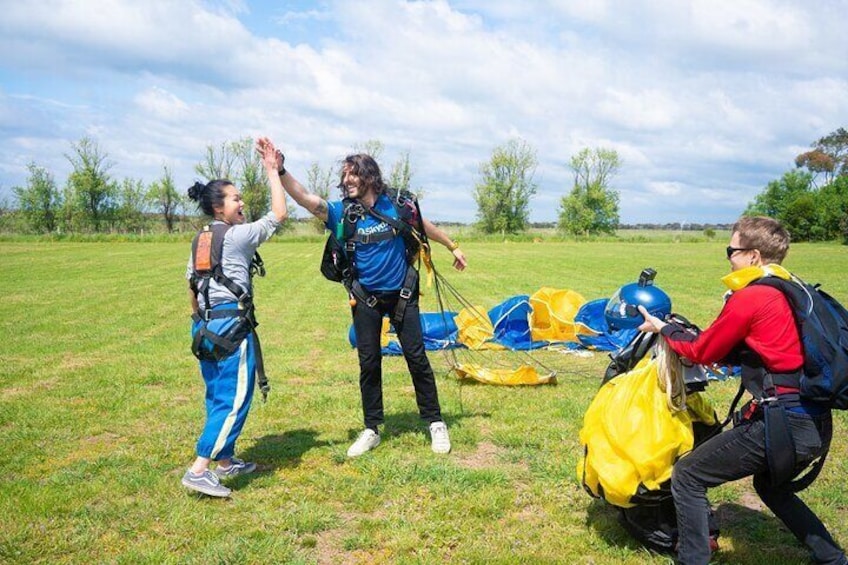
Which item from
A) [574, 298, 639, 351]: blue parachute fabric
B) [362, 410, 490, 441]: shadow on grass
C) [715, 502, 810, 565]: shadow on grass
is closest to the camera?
[715, 502, 810, 565]: shadow on grass

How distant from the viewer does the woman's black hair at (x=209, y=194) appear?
4602 millimetres

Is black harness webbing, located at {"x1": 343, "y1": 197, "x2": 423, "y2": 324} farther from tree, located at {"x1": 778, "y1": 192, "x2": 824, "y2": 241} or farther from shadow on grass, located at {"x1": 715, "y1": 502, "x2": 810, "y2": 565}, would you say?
tree, located at {"x1": 778, "y1": 192, "x2": 824, "y2": 241}

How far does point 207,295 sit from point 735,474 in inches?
139

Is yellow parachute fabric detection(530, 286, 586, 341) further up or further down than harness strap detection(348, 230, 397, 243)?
further down

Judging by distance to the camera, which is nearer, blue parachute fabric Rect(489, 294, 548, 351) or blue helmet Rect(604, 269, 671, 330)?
blue helmet Rect(604, 269, 671, 330)

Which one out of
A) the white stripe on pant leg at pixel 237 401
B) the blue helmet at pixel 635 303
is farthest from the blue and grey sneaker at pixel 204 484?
the blue helmet at pixel 635 303

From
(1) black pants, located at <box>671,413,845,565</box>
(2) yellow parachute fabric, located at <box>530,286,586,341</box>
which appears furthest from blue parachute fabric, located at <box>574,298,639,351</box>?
(1) black pants, located at <box>671,413,845,565</box>

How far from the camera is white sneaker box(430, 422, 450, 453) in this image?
546 centimetres

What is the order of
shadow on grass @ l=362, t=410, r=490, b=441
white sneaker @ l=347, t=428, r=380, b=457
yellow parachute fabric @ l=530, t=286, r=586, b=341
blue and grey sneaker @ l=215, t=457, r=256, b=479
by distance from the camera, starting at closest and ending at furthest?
blue and grey sneaker @ l=215, t=457, r=256, b=479 < white sneaker @ l=347, t=428, r=380, b=457 < shadow on grass @ l=362, t=410, r=490, b=441 < yellow parachute fabric @ l=530, t=286, r=586, b=341

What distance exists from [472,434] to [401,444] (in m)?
0.71

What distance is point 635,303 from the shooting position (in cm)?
767

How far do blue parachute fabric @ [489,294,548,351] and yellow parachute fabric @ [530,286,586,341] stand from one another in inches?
4.0

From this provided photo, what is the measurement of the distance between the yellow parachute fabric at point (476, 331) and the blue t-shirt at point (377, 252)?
4.91 metres

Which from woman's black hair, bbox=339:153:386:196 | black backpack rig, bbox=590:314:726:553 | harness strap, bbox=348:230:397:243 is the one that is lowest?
black backpack rig, bbox=590:314:726:553
